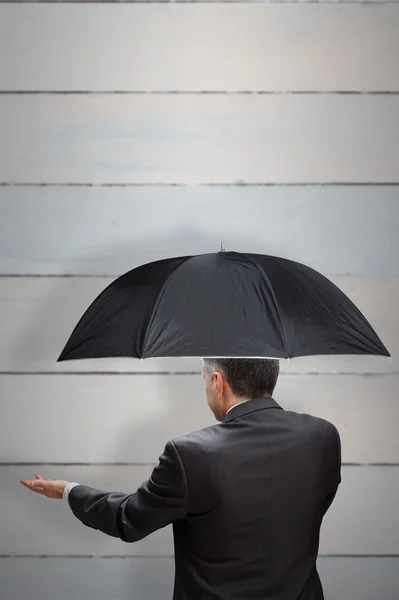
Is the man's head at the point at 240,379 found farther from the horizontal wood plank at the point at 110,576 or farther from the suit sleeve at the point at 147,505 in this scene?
the horizontal wood plank at the point at 110,576

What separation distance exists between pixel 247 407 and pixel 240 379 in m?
0.05

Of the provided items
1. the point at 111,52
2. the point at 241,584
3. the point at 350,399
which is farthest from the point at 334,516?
the point at 111,52

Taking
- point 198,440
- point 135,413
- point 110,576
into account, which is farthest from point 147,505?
point 110,576

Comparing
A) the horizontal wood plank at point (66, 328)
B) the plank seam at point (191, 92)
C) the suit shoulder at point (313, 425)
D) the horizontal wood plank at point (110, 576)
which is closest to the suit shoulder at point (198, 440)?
the suit shoulder at point (313, 425)

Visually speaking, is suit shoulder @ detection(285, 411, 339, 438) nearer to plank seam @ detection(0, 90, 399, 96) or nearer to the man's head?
the man's head

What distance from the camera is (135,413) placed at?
1.84 metres

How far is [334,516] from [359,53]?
114 cm

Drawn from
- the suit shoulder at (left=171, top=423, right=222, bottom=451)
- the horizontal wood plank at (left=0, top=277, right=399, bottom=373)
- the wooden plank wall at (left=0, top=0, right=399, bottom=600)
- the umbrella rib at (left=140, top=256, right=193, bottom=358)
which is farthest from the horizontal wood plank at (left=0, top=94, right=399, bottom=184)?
the suit shoulder at (left=171, top=423, right=222, bottom=451)

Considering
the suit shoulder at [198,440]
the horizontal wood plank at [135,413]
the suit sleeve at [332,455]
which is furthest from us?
the horizontal wood plank at [135,413]

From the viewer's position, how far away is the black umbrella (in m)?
1.18

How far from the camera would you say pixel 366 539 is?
6.08 ft

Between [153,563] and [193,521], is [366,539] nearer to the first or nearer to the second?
[153,563]

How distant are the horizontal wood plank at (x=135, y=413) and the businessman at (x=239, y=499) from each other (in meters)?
0.58

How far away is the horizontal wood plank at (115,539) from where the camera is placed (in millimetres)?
1843
